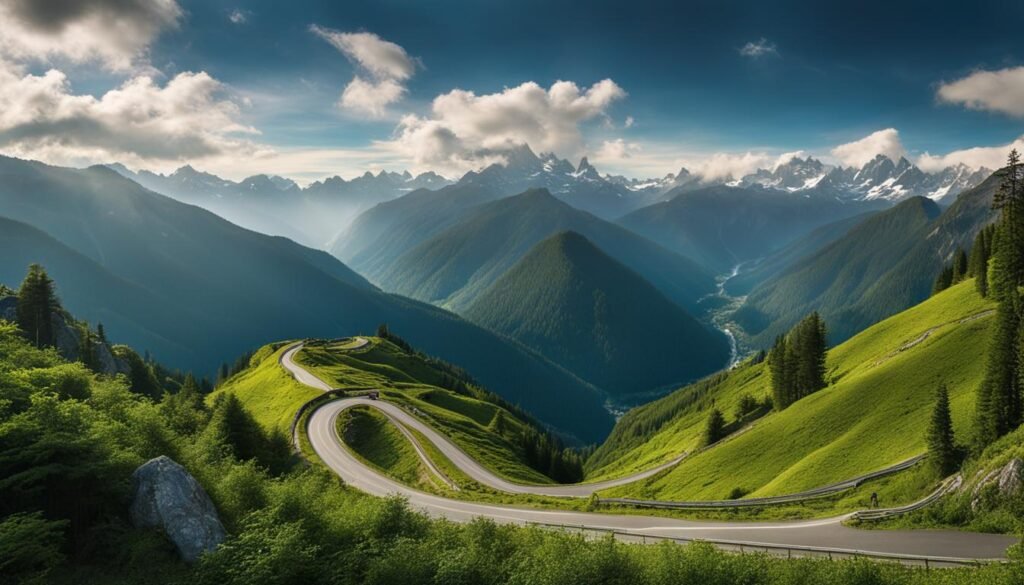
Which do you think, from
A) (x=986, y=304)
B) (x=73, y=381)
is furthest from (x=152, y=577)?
(x=986, y=304)

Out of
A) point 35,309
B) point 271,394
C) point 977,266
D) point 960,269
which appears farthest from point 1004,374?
point 35,309

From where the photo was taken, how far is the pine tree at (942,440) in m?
43.8

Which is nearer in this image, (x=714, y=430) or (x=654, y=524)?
(x=654, y=524)

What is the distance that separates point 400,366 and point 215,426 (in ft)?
375

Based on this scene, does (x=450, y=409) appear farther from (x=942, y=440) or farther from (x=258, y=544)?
(x=258, y=544)

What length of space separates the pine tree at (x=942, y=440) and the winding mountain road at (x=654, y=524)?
10.9 m

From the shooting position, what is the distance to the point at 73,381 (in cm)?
4072

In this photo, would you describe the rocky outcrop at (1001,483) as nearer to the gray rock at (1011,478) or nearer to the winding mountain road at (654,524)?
the gray rock at (1011,478)

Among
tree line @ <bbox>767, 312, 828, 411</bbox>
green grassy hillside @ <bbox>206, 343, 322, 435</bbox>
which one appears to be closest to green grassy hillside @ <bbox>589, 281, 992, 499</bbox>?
tree line @ <bbox>767, 312, 828, 411</bbox>

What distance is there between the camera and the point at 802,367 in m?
96.4

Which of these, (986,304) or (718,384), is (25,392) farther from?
(718,384)

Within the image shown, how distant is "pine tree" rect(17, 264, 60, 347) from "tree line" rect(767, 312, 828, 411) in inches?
5452

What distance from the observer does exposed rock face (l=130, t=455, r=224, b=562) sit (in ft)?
90.6

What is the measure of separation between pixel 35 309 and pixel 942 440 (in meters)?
133
